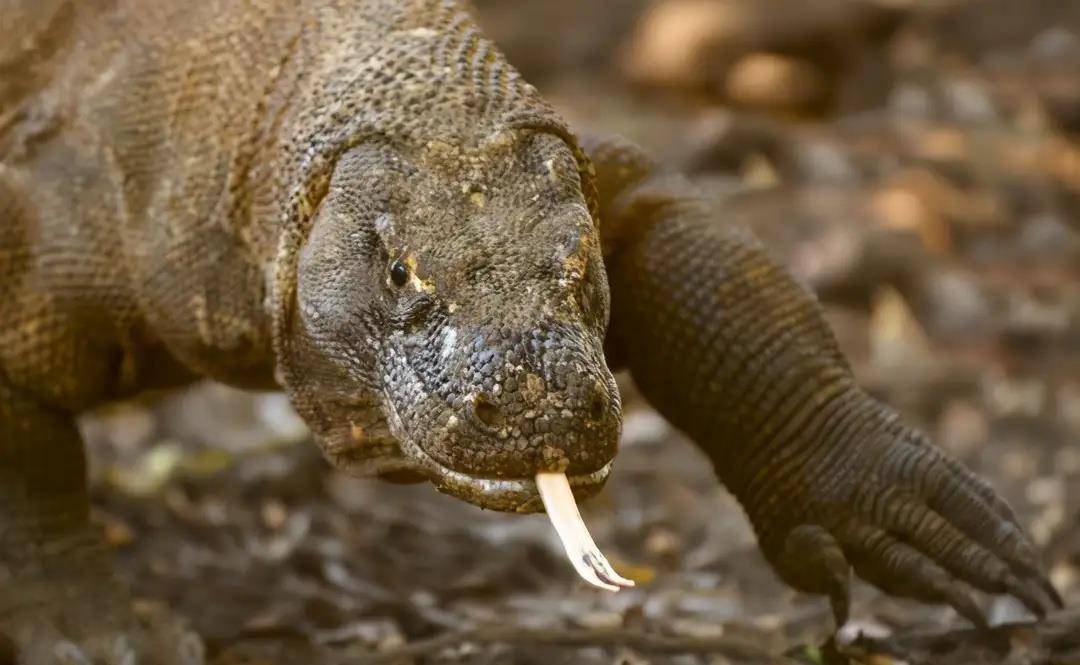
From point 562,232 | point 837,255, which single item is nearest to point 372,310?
point 562,232

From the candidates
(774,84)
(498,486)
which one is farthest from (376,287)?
(774,84)

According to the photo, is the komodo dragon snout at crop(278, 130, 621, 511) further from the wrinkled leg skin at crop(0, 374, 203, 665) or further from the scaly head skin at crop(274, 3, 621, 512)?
the wrinkled leg skin at crop(0, 374, 203, 665)

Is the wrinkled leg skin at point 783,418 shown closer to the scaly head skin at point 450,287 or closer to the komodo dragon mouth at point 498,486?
the scaly head skin at point 450,287

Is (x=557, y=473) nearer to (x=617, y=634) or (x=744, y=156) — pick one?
(x=617, y=634)

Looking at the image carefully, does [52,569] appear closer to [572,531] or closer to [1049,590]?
[572,531]

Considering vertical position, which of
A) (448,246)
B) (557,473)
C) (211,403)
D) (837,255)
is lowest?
(211,403)

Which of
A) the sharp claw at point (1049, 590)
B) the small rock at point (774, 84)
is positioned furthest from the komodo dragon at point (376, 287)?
the small rock at point (774, 84)

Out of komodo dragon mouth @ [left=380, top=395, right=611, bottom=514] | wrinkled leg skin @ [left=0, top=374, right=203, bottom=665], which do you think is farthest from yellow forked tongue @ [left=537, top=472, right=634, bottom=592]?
wrinkled leg skin @ [left=0, top=374, right=203, bottom=665]
